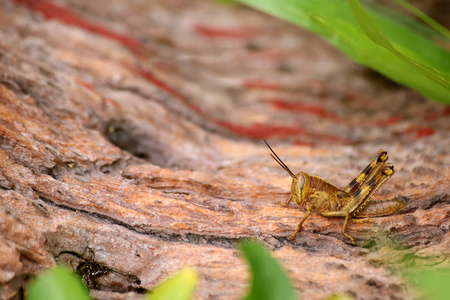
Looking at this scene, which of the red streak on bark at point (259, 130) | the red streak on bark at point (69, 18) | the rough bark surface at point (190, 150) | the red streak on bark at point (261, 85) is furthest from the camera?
the red streak on bark at point (261, 85)

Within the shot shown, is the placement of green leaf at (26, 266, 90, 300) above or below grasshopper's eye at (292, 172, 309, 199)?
below

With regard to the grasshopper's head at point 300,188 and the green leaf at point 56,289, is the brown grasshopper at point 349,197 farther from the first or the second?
the green leaf at point 56,289

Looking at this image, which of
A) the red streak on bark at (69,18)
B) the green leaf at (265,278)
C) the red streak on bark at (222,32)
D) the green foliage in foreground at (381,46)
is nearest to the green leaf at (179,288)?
the green leaf at (265,278)

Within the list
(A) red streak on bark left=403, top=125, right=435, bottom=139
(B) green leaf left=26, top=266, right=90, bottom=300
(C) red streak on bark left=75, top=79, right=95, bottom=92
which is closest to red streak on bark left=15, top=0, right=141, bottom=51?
(C) red streak on bark left=75, top=79, right=95, bottom=92

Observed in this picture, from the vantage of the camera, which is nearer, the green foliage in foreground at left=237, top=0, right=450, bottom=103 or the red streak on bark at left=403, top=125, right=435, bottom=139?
the green foliage in foreground at left=237, top=0, right=450, bottom=103

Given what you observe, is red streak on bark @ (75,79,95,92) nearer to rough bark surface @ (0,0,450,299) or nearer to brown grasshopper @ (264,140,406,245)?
rough bark surface @ (0,0,450,299)

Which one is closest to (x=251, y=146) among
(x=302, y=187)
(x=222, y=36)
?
(x=302, y=187)
